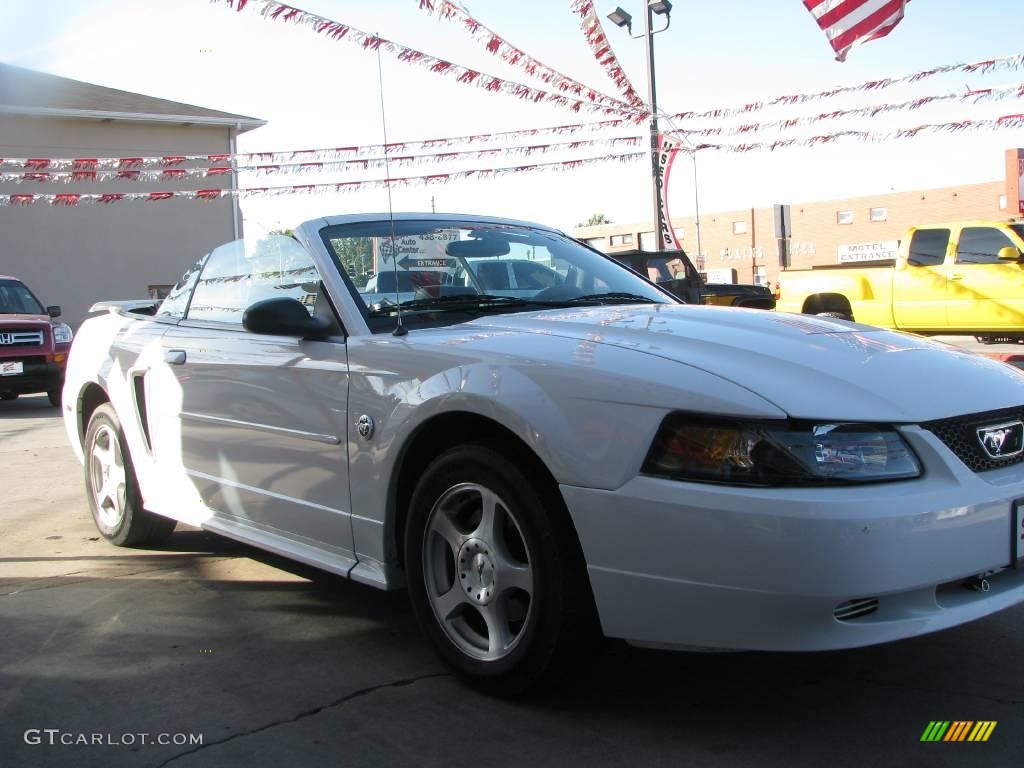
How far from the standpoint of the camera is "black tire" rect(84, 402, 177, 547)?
506cm

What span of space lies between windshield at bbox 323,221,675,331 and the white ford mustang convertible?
13 millimetres

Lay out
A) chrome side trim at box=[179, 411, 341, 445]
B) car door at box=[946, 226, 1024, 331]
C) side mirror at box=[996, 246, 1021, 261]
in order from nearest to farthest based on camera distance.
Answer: chrome side trim at box=[179, 411, 341, 445], side mirror at box=[996, 246, 1021, 261], car door at box=[946, 226, 1024, 331]

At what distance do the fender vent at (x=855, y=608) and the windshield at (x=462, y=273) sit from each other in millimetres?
1744

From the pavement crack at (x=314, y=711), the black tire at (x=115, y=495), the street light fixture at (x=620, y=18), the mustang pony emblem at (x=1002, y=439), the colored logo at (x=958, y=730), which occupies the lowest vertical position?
the colored logo at (x=958, y=730)

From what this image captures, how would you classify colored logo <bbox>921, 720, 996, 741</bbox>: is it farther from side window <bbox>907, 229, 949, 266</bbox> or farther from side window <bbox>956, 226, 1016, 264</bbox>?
side window <bbox>907, 229, 949, 266</bbox>

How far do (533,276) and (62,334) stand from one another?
11.6m

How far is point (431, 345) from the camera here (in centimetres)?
335

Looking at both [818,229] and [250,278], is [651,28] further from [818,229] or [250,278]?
[818,229]

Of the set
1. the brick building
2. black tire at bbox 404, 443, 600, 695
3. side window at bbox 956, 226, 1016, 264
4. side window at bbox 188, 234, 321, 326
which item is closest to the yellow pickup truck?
side window at bbox 956, 226, 1016, 264

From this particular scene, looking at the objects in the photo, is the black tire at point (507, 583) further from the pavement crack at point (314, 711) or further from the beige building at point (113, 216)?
the beige building at point (113, 216)

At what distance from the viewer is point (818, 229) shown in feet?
173

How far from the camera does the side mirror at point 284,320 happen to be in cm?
367

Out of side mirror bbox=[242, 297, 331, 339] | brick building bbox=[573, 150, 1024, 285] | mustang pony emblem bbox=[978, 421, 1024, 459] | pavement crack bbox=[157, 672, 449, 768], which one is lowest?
pavement crack bbox=[157, 672, 449, 768]

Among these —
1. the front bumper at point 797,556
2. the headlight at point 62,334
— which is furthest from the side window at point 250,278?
the headlight at point 62,334
